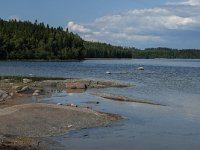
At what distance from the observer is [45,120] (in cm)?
2628

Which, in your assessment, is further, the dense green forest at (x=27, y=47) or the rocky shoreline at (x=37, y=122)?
the dense green forest at (x=27, y=47)

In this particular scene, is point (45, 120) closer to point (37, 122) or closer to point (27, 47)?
point (37, 122)

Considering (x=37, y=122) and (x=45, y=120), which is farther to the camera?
(x=45, y=120)

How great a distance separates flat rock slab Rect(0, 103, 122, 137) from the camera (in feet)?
77.1

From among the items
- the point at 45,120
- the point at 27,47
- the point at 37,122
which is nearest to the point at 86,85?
the point at 45,120

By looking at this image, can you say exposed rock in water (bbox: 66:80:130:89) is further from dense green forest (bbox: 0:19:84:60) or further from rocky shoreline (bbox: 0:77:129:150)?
dense green forest (bbox: 0:19:84:60)

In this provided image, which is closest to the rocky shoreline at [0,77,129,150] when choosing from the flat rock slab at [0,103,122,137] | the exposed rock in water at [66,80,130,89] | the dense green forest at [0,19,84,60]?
the flat rock slab at [0,103,122,137]

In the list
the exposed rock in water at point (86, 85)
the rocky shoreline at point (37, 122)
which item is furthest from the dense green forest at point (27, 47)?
the rocky shoreline at point (37, 122)

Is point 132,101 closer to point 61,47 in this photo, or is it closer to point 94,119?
point 94,119

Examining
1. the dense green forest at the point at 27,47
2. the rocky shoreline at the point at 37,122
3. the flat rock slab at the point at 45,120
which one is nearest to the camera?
the rocky shoreline at the point at 37,122

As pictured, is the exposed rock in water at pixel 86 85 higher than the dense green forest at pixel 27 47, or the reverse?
the dense green forest at pixel 27 47

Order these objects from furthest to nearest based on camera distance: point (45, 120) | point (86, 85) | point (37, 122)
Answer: point (86, 85) < point (45, 120) < point (37, 122)

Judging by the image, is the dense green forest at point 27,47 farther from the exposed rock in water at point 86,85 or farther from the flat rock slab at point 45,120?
the flat rock slab at point 45,120

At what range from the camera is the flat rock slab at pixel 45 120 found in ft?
77.1
